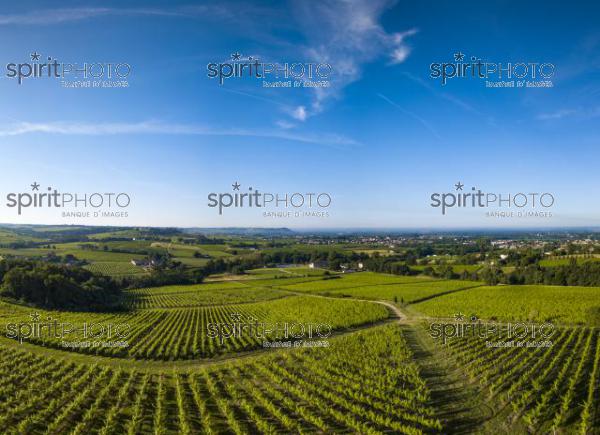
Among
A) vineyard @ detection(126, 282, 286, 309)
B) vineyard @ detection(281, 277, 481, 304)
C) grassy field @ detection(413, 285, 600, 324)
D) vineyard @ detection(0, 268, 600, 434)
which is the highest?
vineyard @ detection(0, 268, 600, 434)

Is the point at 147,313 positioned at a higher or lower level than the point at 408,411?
lower

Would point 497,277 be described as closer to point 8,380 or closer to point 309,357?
point 309,357

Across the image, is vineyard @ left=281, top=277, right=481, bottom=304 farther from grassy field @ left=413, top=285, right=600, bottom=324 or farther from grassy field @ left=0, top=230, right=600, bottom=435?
grassy field @ left=0, top=230, right=600, bottom=435

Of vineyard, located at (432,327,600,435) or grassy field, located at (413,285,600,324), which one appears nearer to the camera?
vineyard, located at (432,327,600,435)

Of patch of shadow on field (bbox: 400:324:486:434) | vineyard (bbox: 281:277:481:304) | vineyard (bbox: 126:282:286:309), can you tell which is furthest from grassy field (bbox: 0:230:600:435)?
vineyard (bbox: 126:282:286:309)

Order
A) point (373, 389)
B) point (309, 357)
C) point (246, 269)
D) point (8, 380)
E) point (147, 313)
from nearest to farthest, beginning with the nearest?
point (373, 389) → point (8, 380) → point (309, 357) → point (147, 313) → point (246, 269)

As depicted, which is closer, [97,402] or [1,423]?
[1,423]

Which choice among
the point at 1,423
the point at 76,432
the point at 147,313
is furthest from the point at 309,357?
the point at 147,313

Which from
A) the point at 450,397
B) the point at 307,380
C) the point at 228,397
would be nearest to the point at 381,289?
the point at 307,380

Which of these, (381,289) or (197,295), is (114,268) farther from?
(381,289)
